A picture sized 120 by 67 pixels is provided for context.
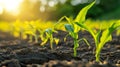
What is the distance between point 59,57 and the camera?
2.92 meters

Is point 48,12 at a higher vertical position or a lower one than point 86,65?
higher

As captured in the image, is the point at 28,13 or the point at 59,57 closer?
the point at 59,57

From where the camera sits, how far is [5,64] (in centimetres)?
229

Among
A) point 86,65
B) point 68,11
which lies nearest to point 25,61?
point 86,65

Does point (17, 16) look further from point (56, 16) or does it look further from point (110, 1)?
point (110, 1)

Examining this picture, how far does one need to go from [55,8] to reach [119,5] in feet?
21.4

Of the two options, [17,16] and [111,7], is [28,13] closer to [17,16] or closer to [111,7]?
[17,16]

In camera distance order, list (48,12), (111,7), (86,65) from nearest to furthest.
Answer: (86,65) → (48,12) → (111,7)

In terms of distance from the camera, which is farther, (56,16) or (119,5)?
(119,5)

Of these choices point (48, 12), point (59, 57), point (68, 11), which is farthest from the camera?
point (48, 12)

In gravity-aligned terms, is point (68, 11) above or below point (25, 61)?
above

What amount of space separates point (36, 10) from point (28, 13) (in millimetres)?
764

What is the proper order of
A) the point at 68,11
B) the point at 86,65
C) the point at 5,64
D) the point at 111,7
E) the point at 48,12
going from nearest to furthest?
the point at 86,65
the point at 5,64
the point at 68,11
the point at 48,12
the point at 111,7

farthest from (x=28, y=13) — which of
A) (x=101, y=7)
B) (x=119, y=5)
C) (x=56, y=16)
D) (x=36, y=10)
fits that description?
(x=119, y=5)
